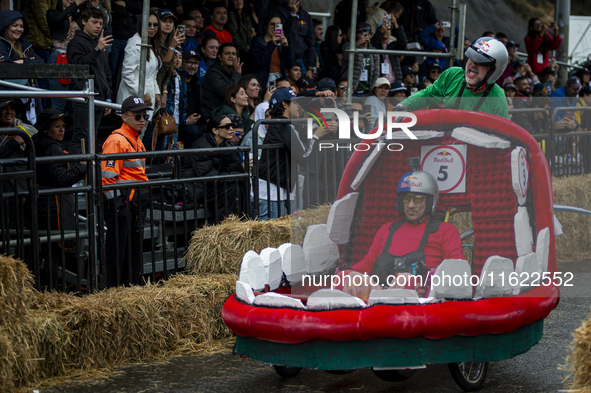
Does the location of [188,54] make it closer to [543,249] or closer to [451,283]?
[543,249]

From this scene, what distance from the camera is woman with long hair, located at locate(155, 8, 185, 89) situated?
8.84m

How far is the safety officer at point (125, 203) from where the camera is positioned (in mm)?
6184

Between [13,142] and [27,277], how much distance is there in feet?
7.68

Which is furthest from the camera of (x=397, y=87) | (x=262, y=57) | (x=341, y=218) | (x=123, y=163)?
(x=397, y=87)

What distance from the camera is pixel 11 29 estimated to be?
7.63 m

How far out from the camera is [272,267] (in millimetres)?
4957

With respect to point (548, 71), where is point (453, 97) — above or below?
below

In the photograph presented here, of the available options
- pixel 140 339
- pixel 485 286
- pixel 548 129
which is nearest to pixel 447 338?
pixel 485 286

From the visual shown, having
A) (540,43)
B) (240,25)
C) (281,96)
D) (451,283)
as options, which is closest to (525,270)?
(451,283)

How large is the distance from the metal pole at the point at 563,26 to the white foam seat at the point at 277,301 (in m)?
14.5

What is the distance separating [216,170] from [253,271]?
107 inches

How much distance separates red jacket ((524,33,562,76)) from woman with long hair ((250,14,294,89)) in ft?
26.6

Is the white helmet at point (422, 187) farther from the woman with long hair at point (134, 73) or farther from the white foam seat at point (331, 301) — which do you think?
the woman with long hair at point (134, 73)

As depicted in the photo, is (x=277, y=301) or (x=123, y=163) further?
(x=123, y=163)
